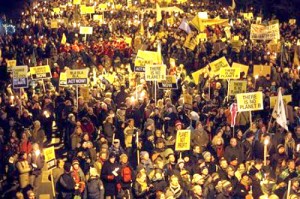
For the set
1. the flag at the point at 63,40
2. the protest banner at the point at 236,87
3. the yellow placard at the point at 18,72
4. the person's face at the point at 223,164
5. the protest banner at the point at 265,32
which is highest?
the protest banner at the point at 265,32

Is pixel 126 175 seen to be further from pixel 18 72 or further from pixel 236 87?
pixel 18 72

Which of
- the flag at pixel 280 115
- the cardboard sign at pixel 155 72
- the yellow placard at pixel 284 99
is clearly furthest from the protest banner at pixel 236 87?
the flag at pixel 280 115

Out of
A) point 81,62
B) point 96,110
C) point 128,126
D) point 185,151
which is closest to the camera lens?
point 185,151

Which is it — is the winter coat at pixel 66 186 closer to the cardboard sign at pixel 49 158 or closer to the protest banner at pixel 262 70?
the cardboard sign at pixel 49 158

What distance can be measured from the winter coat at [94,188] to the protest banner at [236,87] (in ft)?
24.2

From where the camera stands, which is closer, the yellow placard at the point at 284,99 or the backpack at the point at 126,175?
the backpack at the point at 126,175

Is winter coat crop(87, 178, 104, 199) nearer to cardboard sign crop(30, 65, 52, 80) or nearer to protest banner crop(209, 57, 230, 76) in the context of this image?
cardboard sign crop(30, 65, 52, 80)

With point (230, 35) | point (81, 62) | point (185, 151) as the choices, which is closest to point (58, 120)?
point (185, 151)

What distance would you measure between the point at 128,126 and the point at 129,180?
357 centimetres

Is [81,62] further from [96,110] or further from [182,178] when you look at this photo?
[182,178]

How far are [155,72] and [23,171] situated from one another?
7102 millimetres

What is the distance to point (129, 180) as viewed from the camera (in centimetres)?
1355

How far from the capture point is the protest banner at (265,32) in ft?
87.0

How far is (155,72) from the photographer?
20.1m
